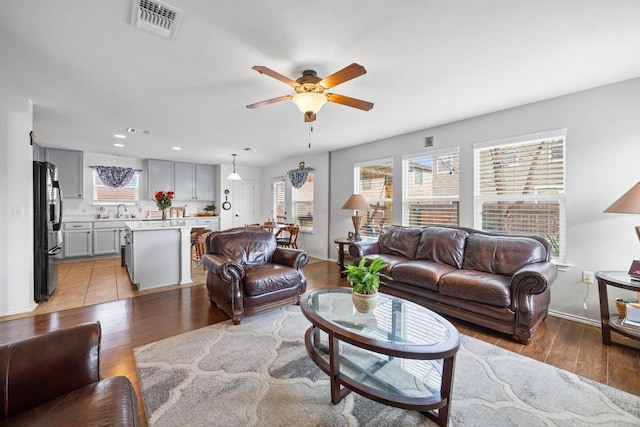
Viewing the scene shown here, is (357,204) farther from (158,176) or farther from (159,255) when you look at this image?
(158,176)

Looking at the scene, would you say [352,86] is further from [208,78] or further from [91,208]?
[91,208]

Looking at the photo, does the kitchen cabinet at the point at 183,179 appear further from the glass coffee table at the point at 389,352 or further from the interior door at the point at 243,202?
the glass coffee table at the point at 389,352

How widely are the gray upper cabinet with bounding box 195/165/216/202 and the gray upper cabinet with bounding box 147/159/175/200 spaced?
67cm

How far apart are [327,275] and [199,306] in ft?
6.90

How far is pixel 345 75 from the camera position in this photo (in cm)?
198

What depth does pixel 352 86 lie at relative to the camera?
8.87 feet

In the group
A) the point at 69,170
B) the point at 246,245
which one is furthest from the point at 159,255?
the point at 69,170

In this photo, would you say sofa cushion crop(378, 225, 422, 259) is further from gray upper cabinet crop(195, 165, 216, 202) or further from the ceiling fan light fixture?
gray upper cabinet crop(195, 165, 216, 202)

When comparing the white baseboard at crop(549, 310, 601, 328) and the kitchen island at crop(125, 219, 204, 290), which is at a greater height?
the kitchen island at crop(125, 219, 204, 290)

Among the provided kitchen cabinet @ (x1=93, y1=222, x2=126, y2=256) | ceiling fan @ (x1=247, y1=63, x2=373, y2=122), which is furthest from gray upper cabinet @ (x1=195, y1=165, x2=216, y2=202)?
ceiling fan @ (x1=247, y1=63, x2=373, y2=122)

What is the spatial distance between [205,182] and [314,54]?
6.30 metres

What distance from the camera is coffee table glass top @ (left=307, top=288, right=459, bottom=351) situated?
1.57m

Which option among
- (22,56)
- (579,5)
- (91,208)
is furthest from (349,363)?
(91,208)

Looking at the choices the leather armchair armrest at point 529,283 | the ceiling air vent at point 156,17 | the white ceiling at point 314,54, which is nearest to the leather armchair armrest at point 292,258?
the white ceiling at point 314,54
